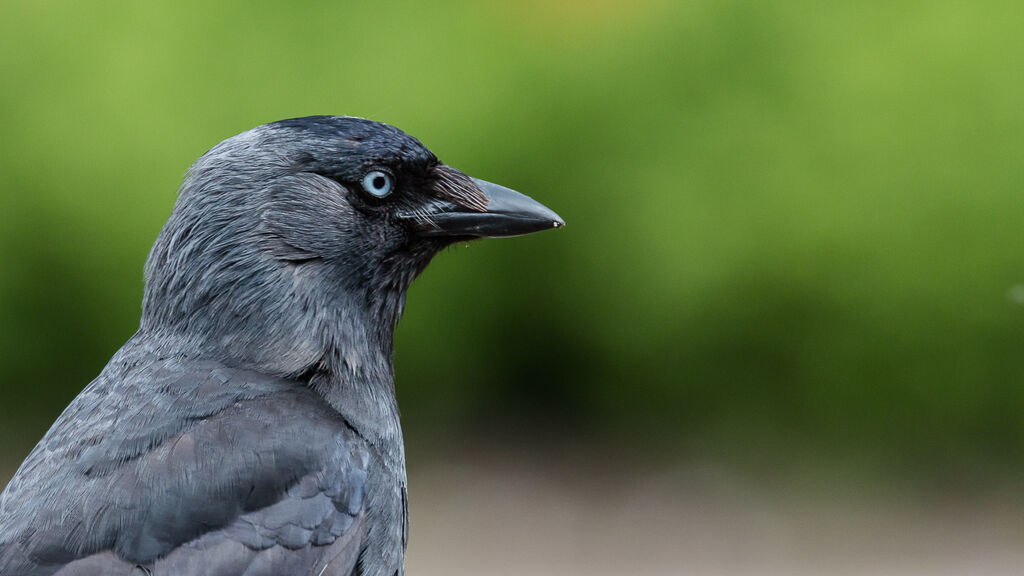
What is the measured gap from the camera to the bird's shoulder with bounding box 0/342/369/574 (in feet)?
7.91

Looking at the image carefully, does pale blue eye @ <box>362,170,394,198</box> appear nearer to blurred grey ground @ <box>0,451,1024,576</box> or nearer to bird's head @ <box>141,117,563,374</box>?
bird's head @ <box>141,117,563,374</box>

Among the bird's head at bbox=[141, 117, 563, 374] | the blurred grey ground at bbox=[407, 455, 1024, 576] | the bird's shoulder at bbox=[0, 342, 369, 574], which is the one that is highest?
the bird's head at bbox=[141, 117, 563, 374]

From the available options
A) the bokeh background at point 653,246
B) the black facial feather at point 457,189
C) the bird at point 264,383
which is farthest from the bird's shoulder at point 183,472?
the bokeh background at point 653,246

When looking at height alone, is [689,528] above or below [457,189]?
below

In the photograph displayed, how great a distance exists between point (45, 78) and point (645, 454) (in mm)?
2884

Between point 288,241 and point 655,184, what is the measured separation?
2626mm

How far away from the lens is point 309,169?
2865 millimetres

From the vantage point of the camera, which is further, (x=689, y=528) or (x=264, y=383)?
(x=689, y=528)

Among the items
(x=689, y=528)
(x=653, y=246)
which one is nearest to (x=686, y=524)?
(x=689, y=528)

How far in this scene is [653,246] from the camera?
5270 mm

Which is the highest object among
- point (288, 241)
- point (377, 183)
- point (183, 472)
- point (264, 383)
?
point (377, 183)

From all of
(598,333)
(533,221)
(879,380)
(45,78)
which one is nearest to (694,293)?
(598,333)

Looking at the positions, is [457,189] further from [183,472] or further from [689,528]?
[689,528]

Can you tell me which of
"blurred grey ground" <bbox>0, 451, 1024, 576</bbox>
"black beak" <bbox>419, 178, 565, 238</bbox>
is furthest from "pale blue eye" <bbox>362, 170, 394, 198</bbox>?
"blurred grey ground" <bbox>0, 451, 1024, 576</bbox>
